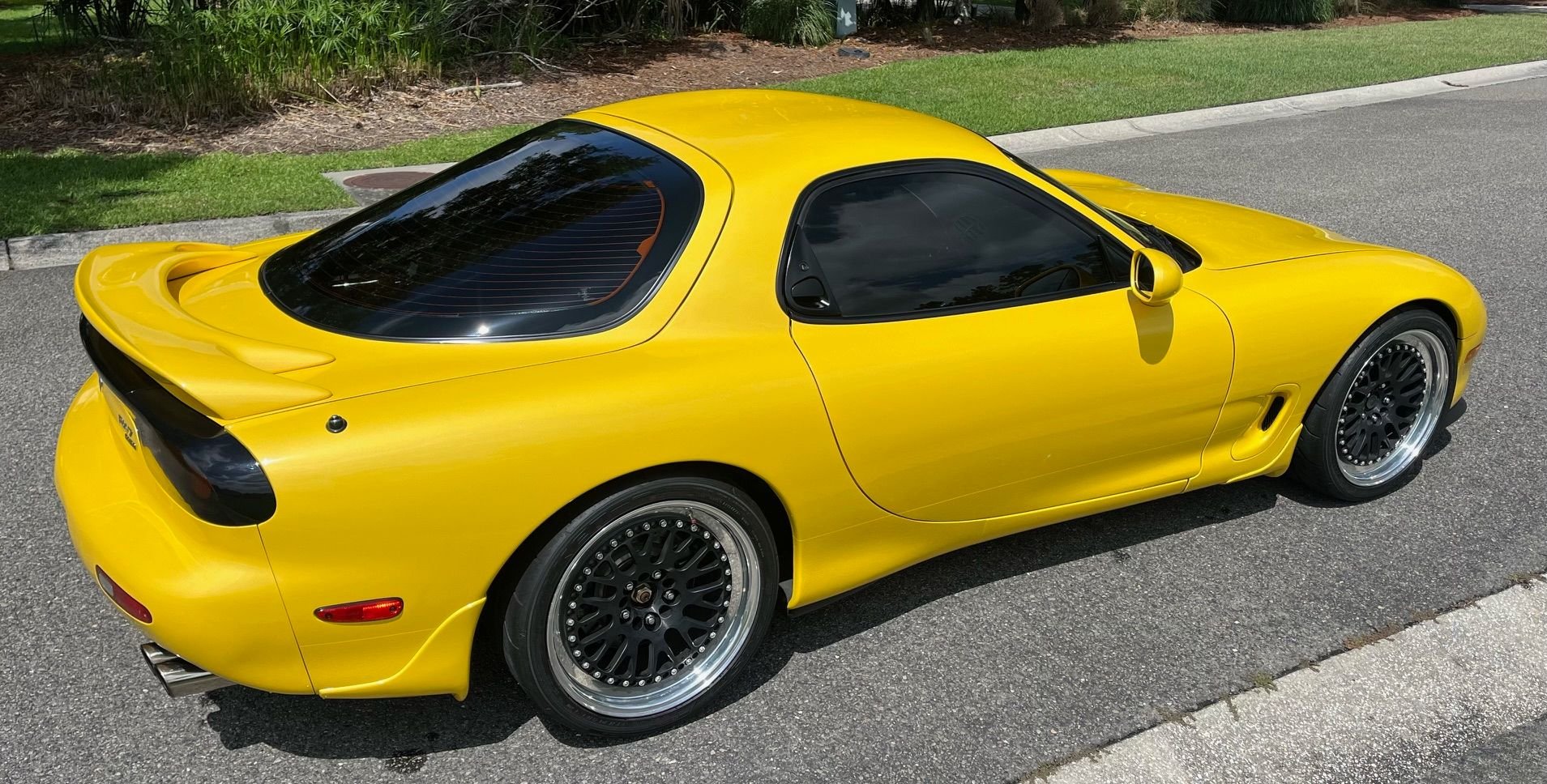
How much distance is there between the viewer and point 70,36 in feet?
41.4

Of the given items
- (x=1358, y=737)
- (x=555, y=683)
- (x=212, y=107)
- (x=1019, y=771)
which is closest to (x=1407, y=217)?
(x=1358, y=737)

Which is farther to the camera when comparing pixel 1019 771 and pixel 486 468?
pixel 1019 771

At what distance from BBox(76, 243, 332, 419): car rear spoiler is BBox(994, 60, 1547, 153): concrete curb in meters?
7.53

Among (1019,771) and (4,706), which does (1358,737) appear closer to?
(1019,771)

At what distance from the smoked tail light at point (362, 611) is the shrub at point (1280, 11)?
Result: 18.5m

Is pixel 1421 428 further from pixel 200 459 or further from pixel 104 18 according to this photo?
pixel 104 18

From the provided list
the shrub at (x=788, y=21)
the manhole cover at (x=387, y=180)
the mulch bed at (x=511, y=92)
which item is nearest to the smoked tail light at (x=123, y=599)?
the manhole cover at (x=387, y=180)

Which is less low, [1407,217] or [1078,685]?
[1407,217]

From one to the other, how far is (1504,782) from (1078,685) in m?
1.03

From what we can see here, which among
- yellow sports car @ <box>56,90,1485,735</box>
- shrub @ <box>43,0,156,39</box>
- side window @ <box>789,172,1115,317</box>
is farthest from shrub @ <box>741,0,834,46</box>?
side window @ <box>789,172,1115,317</box>

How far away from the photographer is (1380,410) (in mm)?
4184

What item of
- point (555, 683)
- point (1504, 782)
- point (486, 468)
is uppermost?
point (486, 468)

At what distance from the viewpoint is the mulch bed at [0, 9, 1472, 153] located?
940cm

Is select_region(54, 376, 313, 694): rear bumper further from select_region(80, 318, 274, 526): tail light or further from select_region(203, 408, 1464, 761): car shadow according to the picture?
select_region(203, 408, 1464, 761): car shadow
